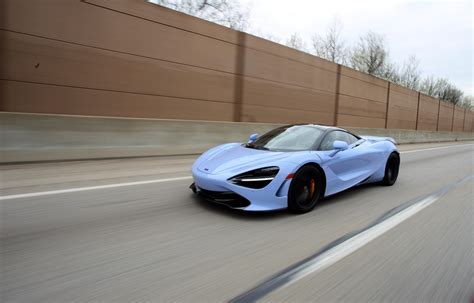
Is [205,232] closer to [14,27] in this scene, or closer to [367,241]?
[367,241]

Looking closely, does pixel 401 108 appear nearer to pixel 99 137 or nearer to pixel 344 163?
pixel 344 163

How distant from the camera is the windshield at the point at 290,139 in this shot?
509 centimetres

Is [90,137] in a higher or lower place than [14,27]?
lower

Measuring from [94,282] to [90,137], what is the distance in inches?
237

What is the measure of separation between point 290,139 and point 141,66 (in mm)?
6482

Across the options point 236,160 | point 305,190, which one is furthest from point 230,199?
point 305,190

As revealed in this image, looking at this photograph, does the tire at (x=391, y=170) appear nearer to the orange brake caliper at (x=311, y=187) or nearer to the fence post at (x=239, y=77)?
the orange brake caliper at (x=311, y=187)

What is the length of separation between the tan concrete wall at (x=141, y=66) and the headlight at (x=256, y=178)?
6408 mm

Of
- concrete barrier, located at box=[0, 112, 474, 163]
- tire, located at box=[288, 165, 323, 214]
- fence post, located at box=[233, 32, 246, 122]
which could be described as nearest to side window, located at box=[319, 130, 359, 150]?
tire, located at box=[288, 165, 323, 214]

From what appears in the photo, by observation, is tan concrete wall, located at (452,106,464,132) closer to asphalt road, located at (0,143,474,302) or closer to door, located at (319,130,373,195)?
door, located at (319,130,373,195)

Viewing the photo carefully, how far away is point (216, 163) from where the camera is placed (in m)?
4.53

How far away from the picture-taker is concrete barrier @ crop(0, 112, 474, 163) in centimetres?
688

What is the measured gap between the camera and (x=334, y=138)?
563cm

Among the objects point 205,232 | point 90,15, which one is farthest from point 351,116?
point 205,232
